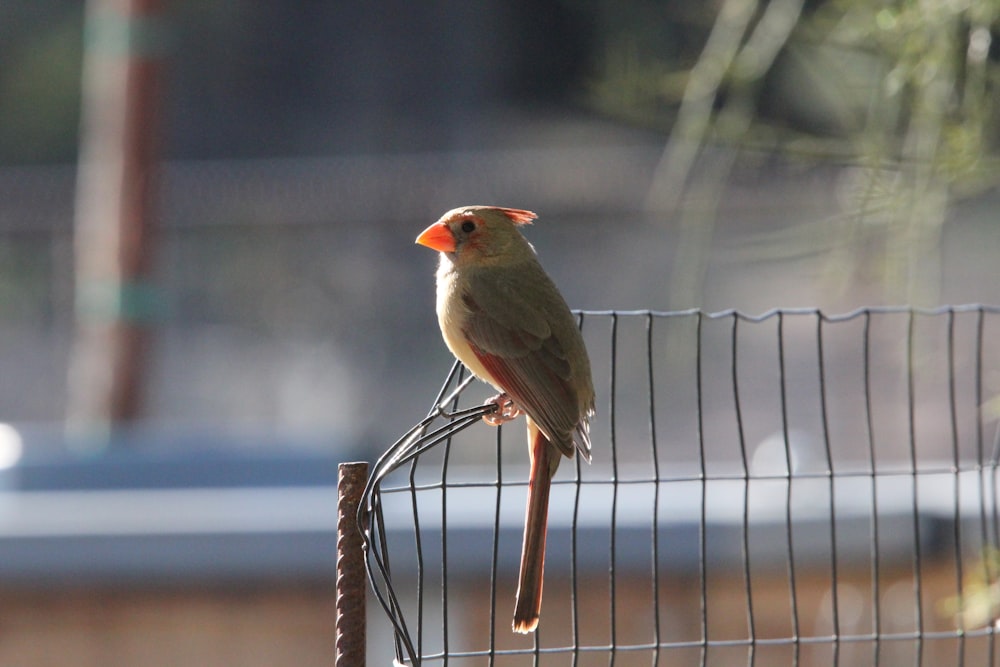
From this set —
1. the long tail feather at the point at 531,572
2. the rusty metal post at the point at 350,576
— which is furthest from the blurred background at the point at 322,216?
the rusty metal post at the point at 350,576

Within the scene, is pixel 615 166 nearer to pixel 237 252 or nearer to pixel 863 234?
pixel 237 252

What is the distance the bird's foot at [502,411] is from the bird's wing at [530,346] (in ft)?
0.05

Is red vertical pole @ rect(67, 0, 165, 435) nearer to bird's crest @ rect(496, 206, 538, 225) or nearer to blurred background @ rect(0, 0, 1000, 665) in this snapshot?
blurred background @ rect(0, 0, 1000, 665)

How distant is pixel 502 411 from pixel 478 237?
55cm

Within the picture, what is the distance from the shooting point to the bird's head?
267 centimetres

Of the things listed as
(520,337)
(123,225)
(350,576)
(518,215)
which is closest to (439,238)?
(518,215)

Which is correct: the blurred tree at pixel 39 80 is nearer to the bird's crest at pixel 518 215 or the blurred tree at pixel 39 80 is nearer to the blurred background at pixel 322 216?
the blurred background at pixel 322 216

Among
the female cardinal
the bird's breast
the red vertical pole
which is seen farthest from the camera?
the red vertical pole

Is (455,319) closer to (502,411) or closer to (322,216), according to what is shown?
(502,411)

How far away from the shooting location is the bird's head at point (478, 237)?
2.67m

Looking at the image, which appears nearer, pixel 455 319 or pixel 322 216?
pixel 455 319

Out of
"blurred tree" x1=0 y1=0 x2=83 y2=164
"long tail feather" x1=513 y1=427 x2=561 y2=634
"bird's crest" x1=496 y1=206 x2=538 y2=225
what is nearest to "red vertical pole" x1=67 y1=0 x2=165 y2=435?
"bird's crest" x1=496 y1=206 x2=538 y2=225

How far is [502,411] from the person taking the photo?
7.29 feet

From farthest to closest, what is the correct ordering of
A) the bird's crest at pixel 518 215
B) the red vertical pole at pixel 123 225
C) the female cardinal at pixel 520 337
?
the red vertical pole at pixel 123 225
the bird's crest at pixel 518 215
the female cardinal at pixel 520 337
